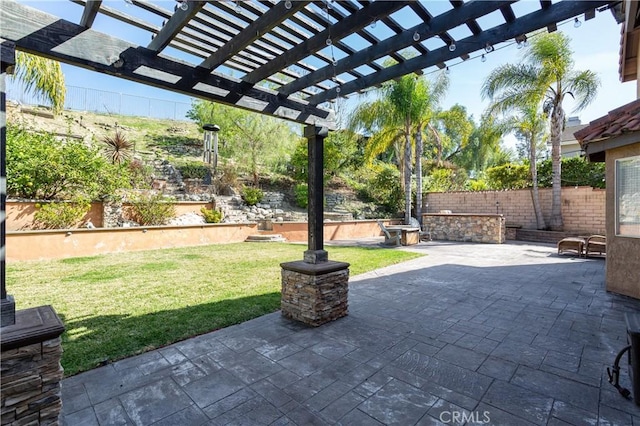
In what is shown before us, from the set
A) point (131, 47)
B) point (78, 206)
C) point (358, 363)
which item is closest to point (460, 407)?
point (358, 363)

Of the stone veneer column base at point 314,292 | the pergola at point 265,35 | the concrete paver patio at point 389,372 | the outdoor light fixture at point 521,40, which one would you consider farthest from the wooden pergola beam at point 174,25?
the concrete paver patio at point 389,372

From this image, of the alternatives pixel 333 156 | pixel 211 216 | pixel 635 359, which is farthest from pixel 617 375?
pixel 333 156

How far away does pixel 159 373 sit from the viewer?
2678 mm

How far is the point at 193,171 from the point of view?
16672 mm

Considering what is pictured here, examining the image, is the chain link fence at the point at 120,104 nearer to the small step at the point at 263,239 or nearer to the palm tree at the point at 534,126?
the small step at the point at 263,239

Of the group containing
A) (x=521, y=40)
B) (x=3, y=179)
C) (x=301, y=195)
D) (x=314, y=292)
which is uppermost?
(x=521, y=40)

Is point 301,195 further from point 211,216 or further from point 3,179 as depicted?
point 3,179

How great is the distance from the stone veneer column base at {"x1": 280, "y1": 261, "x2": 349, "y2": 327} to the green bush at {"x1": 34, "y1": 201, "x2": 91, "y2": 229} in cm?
847

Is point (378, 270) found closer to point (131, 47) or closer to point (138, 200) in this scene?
point (131, 47)

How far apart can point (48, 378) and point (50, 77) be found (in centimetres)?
880


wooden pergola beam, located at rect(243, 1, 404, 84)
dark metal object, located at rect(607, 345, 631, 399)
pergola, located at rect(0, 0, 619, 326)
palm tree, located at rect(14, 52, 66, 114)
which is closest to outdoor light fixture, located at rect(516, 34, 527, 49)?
pergola, located at rect(0, 0, 619, 326)

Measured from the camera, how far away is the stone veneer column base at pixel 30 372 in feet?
5.53

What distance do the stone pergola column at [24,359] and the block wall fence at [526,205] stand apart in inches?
593

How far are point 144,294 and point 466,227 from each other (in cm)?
1155
